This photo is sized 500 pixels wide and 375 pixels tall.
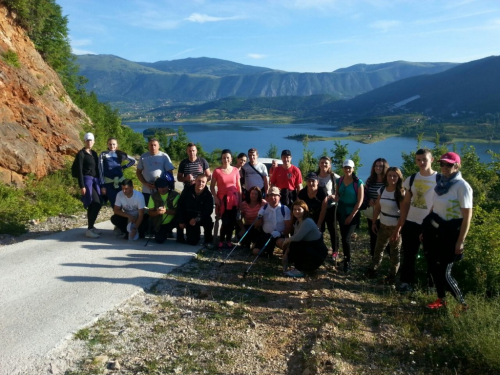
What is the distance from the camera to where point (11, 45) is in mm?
11945

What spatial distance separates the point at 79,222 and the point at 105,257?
8.25 feet

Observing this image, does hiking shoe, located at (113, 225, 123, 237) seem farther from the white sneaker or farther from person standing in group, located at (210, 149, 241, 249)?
person standing in group, located at (210, 149, 241, 249)

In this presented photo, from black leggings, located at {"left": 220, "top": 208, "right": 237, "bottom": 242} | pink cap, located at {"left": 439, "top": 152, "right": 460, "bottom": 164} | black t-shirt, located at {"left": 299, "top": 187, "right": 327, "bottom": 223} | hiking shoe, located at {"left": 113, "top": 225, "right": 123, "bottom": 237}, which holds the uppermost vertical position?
pink cap, located at {"left": 439, "top": 152, "right": 460, "bottom": 164}

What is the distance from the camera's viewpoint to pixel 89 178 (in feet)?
21.4

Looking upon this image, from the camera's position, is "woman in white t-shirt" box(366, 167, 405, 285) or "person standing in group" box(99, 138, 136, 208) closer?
"woman in white t-shirt" box(366, 167, 405, 285)

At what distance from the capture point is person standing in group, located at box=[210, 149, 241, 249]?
6.36 meters

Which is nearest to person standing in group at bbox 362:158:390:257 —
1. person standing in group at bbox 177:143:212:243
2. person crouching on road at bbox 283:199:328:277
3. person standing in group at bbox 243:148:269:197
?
person crouching on road at bbox 283:199:328:277

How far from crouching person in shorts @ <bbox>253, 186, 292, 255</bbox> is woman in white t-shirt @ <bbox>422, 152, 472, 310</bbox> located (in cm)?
208

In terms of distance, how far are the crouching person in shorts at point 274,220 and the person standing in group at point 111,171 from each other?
2.66m

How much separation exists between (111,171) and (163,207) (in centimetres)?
121

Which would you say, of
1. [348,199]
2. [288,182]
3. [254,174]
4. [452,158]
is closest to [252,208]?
[254,174]

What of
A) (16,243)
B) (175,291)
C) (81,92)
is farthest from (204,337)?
(81,92)

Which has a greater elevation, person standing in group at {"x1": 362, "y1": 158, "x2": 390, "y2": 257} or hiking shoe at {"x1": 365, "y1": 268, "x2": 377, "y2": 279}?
person standing in group at {"x1": 362, "y1": 158, "x2": 390, "y2": 257}

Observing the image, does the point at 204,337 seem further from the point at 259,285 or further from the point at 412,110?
the point at 412,110
